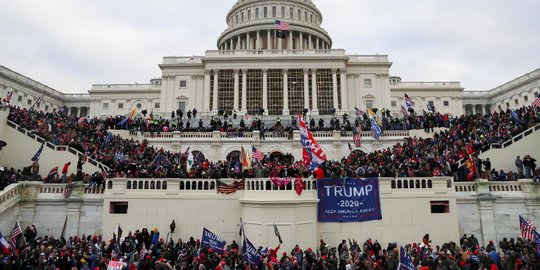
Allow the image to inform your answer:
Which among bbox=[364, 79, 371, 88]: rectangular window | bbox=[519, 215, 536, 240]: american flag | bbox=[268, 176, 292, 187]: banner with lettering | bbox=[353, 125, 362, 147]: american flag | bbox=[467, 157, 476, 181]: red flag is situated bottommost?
bbox=[519, 215, 536, 240]: american flag

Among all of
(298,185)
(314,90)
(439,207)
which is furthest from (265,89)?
(439,207)

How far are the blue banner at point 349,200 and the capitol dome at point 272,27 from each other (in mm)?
64012

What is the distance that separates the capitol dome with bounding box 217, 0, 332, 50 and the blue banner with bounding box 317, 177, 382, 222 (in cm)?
6401

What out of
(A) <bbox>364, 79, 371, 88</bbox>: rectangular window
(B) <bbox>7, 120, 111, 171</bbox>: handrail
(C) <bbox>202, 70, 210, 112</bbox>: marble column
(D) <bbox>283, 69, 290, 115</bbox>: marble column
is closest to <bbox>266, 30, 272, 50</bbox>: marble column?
(D) <bbox>283, 69, 290, 115</bbox>: marble column

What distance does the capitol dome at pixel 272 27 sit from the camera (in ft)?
272

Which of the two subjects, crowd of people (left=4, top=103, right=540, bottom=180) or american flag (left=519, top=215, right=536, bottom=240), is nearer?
american flag (left=519, top=215, right=536, bottom=240)

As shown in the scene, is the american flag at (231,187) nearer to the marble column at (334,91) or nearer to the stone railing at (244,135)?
the stone railing at (244,135)

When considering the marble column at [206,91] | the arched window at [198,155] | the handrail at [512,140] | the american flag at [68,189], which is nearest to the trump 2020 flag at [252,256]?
the american flag at [68,189]

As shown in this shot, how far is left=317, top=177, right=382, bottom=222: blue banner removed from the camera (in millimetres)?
Result: 19250

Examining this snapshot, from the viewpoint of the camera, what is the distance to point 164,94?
6750 cm

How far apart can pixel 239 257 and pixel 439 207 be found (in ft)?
35.5

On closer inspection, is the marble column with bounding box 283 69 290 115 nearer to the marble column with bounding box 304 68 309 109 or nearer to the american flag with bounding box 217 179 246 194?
the marble column with bounding box 304 68 309 109

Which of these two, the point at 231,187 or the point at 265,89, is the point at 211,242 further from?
the point at 265,89

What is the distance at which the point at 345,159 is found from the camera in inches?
1198
